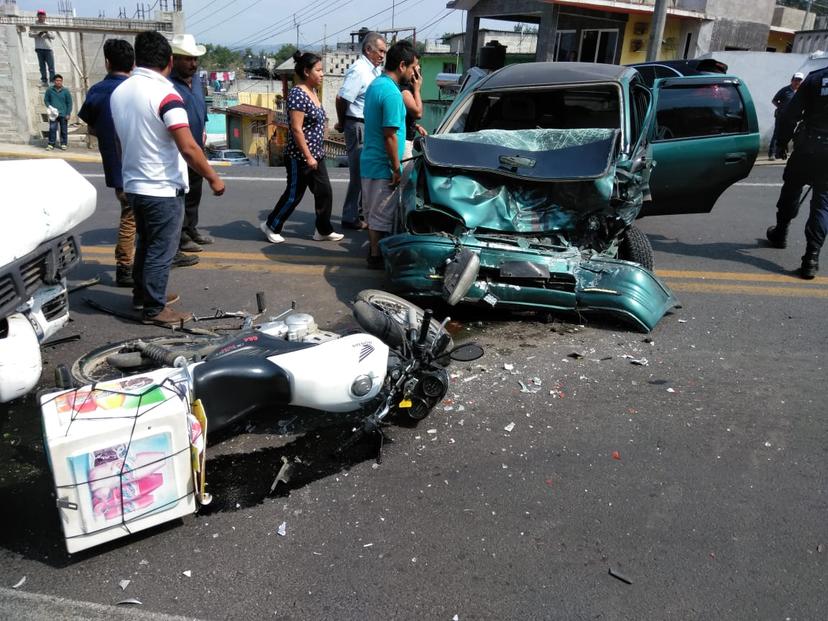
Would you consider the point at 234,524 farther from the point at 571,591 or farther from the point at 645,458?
the point at 645,458

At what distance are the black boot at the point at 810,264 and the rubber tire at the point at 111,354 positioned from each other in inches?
199

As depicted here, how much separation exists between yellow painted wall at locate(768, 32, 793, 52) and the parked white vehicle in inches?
1136

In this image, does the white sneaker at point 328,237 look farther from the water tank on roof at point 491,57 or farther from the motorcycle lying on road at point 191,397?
the water tank on roof at point 491,57

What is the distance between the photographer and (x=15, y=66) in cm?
1608

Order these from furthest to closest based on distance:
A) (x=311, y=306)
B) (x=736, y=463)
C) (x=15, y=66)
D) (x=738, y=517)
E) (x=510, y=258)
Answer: (x=15, y=66), (x=311, y=306), (x=510, y=258), (x=736, y=463), (x=738, y=517)

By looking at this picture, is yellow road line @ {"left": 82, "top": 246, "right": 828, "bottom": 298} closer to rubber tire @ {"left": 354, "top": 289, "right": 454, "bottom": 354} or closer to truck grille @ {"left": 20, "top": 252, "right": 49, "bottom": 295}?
rubber tire @ {"left": 354, "top": 289, "right": 454, "bottom": 354}

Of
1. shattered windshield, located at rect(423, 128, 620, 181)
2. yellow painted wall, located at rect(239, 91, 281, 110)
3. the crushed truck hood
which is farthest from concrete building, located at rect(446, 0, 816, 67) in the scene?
yellow painted wall, located at rect(239, 91, 281, 110)

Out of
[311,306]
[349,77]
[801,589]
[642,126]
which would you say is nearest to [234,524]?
[801,589]

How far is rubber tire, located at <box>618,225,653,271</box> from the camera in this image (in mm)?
5352

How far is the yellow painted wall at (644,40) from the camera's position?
Answer: 20.1 metres

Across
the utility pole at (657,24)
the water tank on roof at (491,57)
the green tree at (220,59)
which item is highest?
the green tree at (220,59)

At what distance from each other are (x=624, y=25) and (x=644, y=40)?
0.83 metres

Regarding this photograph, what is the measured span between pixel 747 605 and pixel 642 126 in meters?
4.22

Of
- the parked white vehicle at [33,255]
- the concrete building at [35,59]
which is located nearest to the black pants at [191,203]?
the parked white vehicle at [33,255]
